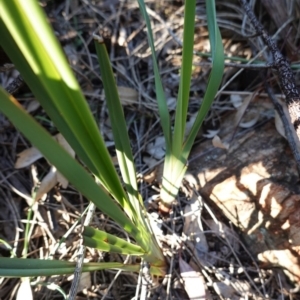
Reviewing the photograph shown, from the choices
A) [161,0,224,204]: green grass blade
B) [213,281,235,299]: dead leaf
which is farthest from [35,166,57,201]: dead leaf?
[213,281,235,299]: dead leaf

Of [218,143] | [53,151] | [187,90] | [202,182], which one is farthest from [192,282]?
[53,151]

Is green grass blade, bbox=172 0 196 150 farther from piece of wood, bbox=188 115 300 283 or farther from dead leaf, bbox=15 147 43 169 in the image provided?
dead leaf, bbox=15 147 43 169

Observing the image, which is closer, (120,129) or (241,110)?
(120,129)

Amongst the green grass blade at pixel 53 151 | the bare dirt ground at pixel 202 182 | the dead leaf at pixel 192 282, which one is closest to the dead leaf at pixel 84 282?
the bare dirt ground at pixel 202 182

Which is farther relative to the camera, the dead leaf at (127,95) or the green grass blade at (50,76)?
the dead leaf at (127,95)

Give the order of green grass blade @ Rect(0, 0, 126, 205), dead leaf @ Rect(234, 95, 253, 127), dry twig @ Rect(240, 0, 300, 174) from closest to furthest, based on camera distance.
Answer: green grass blade @ Rect(0, 0, 126, 205)
dry twig @ Rect(240, 0, 300, 174)
dead leaf @ Rect(234, 95, 253, 127)

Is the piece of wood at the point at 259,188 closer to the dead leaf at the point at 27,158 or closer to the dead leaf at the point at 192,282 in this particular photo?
the dead leaf at the point at 192,282

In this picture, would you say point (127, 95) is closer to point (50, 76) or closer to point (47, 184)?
point (47, 184)
